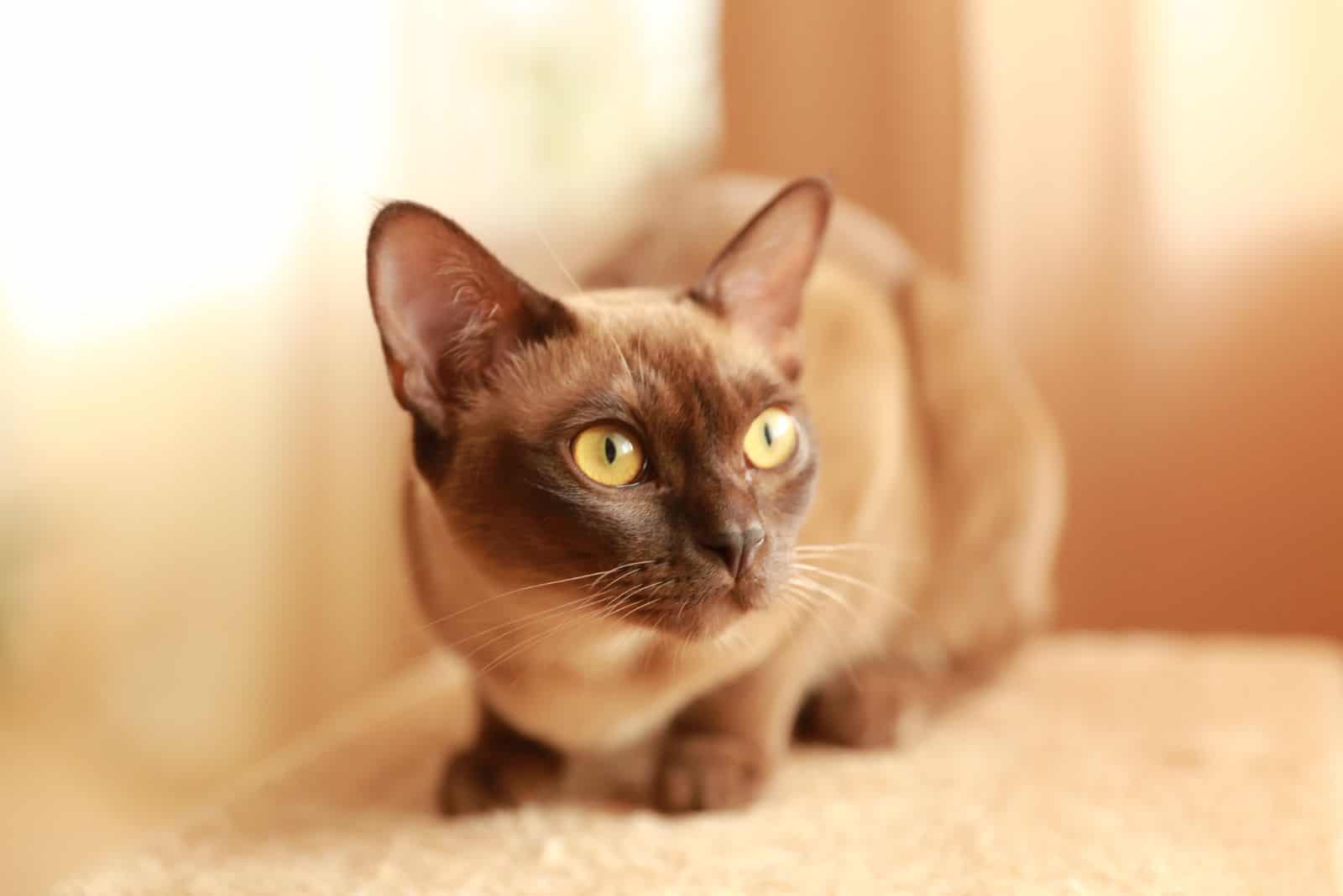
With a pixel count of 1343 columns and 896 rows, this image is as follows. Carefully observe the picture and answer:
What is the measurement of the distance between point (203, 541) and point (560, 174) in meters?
0.87

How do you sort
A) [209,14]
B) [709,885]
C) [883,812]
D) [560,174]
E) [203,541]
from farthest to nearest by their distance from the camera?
[560,174]
[203,541]
[209,14]
[883,812]
[709,885]

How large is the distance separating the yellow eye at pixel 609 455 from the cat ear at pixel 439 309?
109 millimetres

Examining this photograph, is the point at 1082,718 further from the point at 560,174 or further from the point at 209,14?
the point at 209,14

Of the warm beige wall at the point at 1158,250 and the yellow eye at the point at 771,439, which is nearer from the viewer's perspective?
the yellow eye at the point at 771,439

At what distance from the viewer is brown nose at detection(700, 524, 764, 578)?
35.6 inches

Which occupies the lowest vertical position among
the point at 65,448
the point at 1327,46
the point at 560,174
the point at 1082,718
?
the point at 1082,718

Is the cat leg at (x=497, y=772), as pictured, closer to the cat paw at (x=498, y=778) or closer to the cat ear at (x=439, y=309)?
A: the cat paw at (x=498, y=778)

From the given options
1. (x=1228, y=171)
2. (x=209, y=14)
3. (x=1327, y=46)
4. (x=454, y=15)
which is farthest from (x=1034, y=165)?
(x=209, y=14)

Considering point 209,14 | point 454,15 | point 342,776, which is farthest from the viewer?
point 454,15

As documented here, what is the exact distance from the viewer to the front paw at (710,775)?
113 centimetres

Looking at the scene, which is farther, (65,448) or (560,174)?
(560,174)

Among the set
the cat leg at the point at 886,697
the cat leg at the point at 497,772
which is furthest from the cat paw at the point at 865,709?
the cat leg at the point at 497,772

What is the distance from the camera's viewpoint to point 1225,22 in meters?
1.57

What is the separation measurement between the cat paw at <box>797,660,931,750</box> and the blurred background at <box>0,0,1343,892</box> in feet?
2.01
